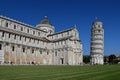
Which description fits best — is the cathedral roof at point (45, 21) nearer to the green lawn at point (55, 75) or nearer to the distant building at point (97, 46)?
the distant building at point (97, 46)

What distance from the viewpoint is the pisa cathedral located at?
59688mm

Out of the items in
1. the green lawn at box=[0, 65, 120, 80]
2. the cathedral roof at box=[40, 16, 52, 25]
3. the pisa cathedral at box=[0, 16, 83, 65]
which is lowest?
the green lawn at box=[0, 65, 120, 80]

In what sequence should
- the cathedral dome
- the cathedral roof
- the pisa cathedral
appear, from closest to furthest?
the pisa cathedral → the cathedral dome → the cathedral roof

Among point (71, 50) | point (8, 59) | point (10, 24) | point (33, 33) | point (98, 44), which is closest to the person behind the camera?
point (8, 59)

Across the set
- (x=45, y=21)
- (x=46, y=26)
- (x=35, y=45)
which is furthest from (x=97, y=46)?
(x=35, y=45)

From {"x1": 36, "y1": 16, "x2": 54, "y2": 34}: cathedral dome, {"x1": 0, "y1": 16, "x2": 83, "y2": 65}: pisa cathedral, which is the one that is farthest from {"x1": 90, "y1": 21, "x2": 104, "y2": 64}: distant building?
{"x1": 36, "y1": 16, "x2": 54, "y2": 34}: cathedral dome

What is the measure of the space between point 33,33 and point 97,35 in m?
36.0

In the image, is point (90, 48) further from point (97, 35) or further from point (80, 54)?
point (80, 54)

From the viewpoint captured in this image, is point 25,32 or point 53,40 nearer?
point 25,32

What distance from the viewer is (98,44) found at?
94625 millimetres

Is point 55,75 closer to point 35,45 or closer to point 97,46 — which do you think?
point 35,45

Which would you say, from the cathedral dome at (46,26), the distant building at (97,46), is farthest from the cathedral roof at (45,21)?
the distant building at (97,46)

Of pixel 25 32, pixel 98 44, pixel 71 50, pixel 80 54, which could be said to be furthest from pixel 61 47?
pixel 98 44

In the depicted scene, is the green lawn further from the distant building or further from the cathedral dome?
the distant building
